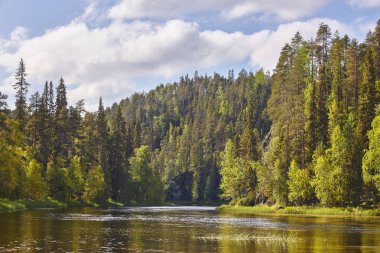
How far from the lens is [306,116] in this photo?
11044 cm

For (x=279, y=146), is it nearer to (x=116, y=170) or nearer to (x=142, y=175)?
(x=116, y=170)

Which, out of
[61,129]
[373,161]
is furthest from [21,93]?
[373,161]

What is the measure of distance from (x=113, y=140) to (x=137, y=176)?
16.5 metres

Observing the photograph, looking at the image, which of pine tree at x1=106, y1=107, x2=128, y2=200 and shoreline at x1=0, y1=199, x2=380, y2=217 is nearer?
shoreline at x1=0, y1=199, x2=380, y2=217

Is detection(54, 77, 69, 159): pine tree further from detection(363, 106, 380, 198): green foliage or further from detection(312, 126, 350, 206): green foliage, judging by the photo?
detection(363, 106, 380, 198): green foliage

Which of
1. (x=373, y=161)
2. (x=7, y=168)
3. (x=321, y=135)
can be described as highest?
(x=321, y=135)

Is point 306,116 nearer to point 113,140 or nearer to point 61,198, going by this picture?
point 61,198

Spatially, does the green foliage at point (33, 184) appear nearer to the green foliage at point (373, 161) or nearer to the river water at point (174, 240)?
the river water at point (174, 240)

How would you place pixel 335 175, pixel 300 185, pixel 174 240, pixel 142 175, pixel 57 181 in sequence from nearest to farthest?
pixel 174 240 → pixel 335 175 → pixel 300 185 → pixel 57 181 → pixel 142 175

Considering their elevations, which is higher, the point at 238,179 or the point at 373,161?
the point at 373,161

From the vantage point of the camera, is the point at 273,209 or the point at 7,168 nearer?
the point at 7,168

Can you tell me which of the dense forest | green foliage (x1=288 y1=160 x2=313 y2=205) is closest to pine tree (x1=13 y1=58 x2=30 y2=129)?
the dense forest

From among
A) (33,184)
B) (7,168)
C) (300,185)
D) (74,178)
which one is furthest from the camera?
(74,178)

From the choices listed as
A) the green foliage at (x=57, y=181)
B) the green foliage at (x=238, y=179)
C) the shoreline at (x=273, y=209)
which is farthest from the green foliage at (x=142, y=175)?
the green foliage at (x=57, y=181)
